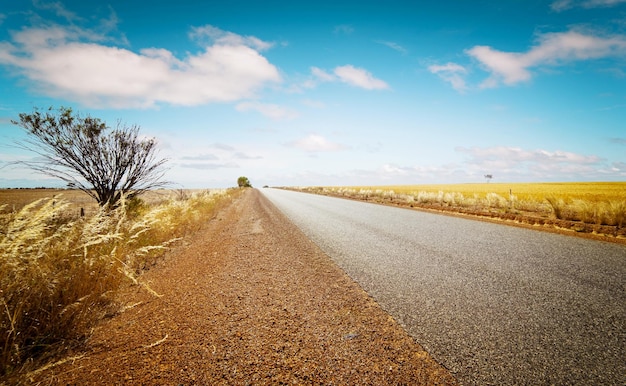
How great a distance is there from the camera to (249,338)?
2920mm

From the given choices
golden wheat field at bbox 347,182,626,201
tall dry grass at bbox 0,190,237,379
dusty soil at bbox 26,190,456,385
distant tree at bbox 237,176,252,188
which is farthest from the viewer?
distant tree at bbox 237,176,252,188

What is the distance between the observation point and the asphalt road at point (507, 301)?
243 centimetres

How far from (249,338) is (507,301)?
11.3ft

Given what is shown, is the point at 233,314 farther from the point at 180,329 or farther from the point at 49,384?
the point at 49,384

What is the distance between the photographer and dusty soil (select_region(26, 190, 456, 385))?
2.34 m

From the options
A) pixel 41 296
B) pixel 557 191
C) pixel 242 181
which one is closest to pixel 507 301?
pixel 41 296

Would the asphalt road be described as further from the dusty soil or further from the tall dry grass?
the tall dry grass

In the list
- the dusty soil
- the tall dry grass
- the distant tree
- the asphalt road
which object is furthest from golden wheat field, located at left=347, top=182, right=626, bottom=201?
the distant tree

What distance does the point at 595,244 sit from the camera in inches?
274

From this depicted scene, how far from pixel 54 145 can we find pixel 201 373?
8.01 meters

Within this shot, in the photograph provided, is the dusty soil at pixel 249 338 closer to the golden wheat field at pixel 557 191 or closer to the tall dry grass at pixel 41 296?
the tall dry grass at pixel 41 296

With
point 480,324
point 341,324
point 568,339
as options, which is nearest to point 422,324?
point 480,324

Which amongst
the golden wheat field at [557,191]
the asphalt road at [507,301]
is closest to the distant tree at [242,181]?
the golden wheat field at [557,191]

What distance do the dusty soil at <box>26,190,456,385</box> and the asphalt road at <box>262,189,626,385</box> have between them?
0.41m
